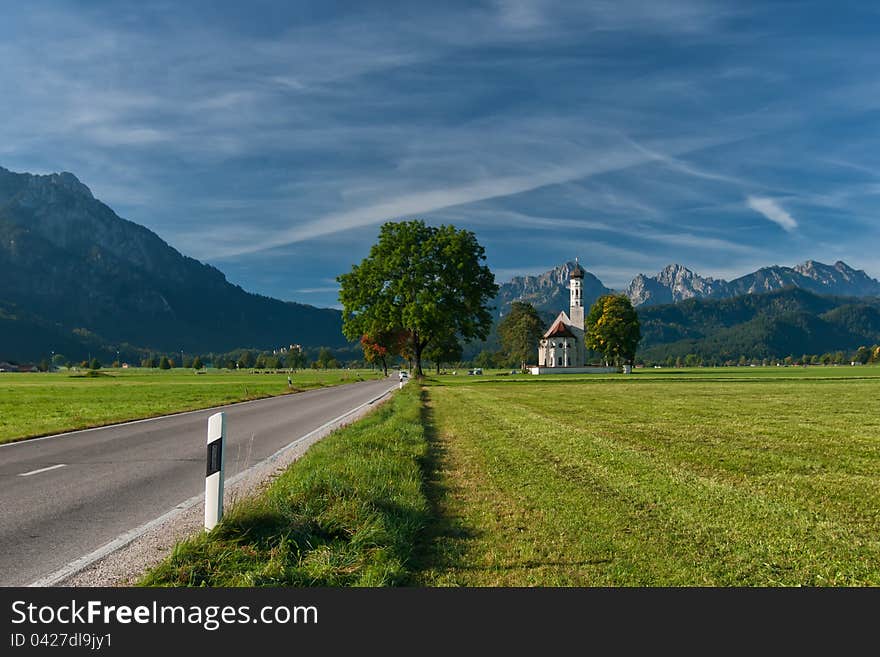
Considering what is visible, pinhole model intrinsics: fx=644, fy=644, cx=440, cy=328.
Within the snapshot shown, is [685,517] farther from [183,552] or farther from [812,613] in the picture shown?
[183,552]

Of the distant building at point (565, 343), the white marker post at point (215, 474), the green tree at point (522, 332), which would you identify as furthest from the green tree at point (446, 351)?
the white marker post at point (215, 474)

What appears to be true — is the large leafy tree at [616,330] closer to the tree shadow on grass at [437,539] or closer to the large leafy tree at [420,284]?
the large leafy tree at [420,284]

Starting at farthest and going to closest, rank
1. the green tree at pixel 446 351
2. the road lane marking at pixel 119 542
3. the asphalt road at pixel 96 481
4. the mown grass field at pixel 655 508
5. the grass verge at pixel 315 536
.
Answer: the green tree at pixel 446 351, the asphalt road at pixel 96 481, the mown grass field at pixel 655 508, the road lane marking at pixel 119 542, the grass verge at pixel 315 536

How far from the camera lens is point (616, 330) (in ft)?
302

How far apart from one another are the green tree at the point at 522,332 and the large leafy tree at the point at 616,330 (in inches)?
1212

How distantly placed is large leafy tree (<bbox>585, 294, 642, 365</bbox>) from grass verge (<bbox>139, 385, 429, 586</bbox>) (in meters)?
86.9

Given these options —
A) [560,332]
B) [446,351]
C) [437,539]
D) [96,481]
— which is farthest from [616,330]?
[437,539]

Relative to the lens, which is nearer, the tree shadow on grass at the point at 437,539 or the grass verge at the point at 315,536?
the grass verge at the point at 315,536

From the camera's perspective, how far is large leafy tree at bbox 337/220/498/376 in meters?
54.1

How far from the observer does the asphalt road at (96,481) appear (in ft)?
20.8

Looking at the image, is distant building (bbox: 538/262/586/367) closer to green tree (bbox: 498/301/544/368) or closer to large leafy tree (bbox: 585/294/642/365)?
green tree (bbox: 498/301/544/368)

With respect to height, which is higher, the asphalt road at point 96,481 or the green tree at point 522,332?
the green tree at point 522,332

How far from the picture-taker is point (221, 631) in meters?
4.17

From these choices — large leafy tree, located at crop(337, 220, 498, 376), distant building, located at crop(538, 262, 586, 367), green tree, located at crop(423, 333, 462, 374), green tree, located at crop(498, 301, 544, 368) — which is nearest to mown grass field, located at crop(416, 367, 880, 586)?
large leafy tree, located at crop(337, 220, 498, 376)
